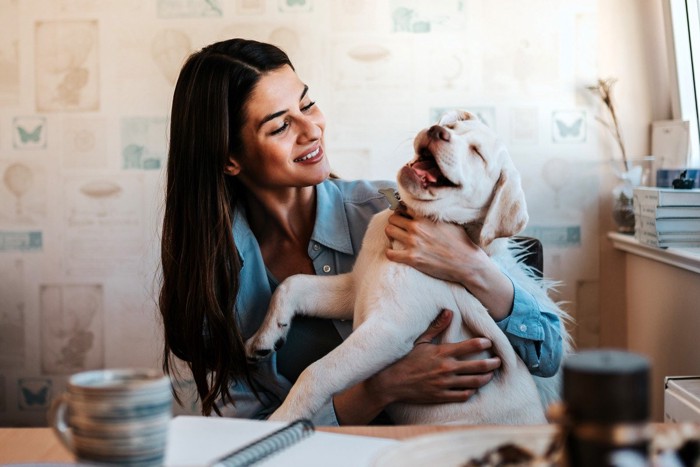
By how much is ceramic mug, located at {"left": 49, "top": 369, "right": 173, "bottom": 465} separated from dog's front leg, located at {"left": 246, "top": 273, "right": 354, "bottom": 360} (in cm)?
104

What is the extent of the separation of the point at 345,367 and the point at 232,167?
2.02ft

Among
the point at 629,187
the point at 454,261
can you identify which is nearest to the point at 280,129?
the point at 454,261

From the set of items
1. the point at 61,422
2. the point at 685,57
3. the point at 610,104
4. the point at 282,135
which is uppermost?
the point at 685,57

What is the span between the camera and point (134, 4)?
127 inches

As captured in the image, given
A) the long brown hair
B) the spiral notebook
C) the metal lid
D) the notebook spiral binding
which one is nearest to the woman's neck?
the long brown hair

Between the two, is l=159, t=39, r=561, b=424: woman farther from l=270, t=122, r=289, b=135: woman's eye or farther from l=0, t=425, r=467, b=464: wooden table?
l=0, t=425, r=467, b=464: wooden table

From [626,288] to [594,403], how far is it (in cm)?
293

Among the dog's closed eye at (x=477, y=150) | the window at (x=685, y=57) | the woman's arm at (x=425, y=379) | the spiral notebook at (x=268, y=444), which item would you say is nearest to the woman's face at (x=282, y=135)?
the dog's closed eye at (x=477, y=150)

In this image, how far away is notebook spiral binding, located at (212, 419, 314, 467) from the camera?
0.77 m

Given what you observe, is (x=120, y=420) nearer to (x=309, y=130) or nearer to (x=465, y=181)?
(x=465, y=181)

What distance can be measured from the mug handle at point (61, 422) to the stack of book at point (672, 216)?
2.10m

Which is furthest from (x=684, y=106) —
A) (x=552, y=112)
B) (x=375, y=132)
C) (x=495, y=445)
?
(x=495, y=445)

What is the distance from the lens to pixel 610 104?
10.2 feet

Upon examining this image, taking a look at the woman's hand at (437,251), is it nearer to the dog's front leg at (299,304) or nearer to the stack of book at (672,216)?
the dog's front leg at (299,304)
